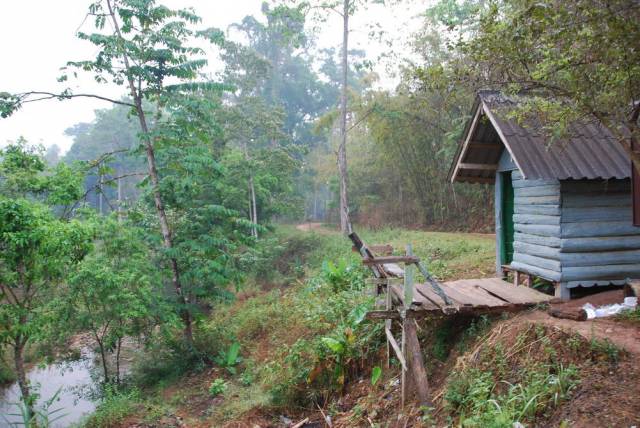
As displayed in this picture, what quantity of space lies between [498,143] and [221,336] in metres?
9.33

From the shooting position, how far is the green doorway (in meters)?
9.68

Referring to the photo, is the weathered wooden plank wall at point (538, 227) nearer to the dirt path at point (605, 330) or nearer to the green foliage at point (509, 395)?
the dirt path at point (605, 330)

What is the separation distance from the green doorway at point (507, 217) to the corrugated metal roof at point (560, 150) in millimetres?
2056

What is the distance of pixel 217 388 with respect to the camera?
11.0 metres

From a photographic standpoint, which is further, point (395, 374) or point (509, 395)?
point (395, 374)

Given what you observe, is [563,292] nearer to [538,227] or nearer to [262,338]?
[538,227]

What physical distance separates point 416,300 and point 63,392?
12.3m

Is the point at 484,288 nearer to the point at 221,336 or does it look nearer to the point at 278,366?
the point at 278,366

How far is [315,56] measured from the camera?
1816 inches

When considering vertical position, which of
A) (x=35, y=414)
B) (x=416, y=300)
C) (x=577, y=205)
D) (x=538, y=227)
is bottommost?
(x=35, y=414)

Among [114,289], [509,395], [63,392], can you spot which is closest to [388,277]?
[509,395]

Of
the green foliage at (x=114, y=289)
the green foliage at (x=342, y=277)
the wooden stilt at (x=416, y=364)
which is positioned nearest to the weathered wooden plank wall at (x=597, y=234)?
the wooden stilt at (x=416, y=364)

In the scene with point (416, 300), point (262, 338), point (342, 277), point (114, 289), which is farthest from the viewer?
point (262, 338)

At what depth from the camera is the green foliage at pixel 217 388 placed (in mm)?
10922
